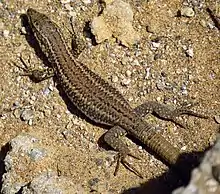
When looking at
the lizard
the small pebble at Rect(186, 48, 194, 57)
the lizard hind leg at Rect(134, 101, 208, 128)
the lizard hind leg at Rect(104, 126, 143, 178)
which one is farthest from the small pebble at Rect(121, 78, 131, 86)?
the small pebble at Rect(186, 48, 194, 57)

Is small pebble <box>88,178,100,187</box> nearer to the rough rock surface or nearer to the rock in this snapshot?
the rock

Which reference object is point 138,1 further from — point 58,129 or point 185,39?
point 58,129

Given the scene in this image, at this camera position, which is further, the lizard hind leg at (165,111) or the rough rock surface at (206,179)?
the lizard hind leg at (165,111)

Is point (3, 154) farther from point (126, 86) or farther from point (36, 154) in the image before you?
point (126, 86)

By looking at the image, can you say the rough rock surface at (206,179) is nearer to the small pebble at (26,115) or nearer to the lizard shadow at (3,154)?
the lizard shadow at (3,154)

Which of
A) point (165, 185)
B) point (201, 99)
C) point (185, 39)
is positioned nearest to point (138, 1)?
point (185, 39)

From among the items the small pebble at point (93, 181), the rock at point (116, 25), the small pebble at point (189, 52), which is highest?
the rock at point (116, 25)

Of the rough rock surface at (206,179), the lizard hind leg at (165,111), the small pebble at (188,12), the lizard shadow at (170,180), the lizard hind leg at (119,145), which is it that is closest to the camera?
the rough rock surface at (206,179)

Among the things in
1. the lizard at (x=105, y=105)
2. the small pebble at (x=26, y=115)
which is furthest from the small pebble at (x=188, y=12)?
the small pebble at (x=26, y=115)
